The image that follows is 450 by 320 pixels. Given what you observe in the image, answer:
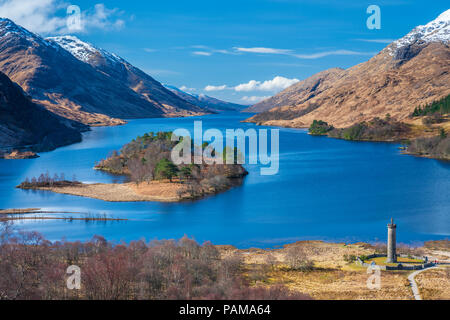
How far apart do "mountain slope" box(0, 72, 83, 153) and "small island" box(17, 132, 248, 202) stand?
59.2 meters

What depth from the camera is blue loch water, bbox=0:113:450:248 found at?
56.4 m

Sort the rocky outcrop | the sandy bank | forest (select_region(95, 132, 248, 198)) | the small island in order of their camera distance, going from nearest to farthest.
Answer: the sandy bank < the small island < forest (select_region(95, 132, 248, 198)) < the rocky outcrop

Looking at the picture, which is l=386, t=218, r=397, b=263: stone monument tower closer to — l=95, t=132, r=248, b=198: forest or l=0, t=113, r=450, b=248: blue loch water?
l=0, t=113, r=450, b=248: blue loch water

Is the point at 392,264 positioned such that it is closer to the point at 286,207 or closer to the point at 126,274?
the point at 126,274

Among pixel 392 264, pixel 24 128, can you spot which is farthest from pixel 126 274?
pixel 24 128

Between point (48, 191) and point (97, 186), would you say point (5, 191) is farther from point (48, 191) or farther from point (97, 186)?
point (97, 186)

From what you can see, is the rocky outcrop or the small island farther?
the rocky outcrop

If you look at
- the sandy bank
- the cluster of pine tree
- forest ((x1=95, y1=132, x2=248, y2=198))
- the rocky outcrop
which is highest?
the cluster of pine tree

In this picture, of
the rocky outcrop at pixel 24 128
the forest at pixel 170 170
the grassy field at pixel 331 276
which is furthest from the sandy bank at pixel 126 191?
the rocky outcrop at pixel 24 128

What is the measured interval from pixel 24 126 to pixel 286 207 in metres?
120

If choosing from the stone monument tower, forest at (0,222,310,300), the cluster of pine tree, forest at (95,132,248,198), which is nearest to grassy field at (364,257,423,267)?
the stone monument tower

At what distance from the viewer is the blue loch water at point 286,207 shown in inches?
2222

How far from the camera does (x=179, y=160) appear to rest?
3831 inches

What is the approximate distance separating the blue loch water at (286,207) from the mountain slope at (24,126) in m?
42.3
